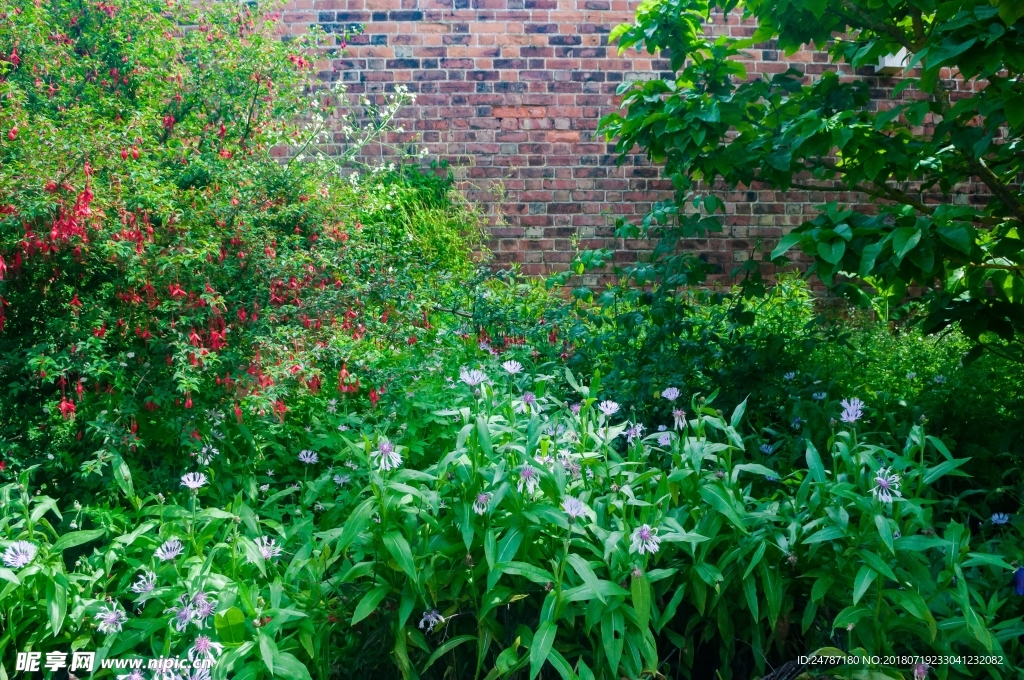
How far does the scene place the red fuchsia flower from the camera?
2422 millimetres

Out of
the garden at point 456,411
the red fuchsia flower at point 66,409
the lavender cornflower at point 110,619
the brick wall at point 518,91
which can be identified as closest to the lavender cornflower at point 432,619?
the garden at point 456,411

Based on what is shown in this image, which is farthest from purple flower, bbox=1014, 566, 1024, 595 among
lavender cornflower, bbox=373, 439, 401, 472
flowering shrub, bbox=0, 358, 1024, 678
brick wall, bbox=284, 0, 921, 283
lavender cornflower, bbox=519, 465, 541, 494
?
brick wall, bbox=284, 0, 921, 283

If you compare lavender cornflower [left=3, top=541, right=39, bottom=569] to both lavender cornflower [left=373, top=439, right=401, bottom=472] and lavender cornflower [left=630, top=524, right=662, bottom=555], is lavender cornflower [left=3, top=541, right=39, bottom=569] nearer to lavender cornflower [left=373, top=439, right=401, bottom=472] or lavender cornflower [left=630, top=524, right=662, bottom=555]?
lavender cornflower [left=373, top=439, right=401, bottom=472]

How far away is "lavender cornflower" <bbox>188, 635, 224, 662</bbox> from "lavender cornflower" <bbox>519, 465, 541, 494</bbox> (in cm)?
78

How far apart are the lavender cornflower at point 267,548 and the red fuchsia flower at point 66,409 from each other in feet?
2.41

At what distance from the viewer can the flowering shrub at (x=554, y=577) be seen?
73.5 inches

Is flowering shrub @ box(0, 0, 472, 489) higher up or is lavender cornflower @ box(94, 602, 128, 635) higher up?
flowering shrub @ box(0, 0, 472, 489)

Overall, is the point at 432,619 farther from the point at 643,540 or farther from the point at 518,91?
the point at 518,91

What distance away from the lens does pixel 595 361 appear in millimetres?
3926

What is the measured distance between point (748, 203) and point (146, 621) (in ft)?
17.5

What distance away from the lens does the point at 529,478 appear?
1.94m

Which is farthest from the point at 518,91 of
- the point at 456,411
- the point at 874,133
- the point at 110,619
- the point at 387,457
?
the point at 110,619

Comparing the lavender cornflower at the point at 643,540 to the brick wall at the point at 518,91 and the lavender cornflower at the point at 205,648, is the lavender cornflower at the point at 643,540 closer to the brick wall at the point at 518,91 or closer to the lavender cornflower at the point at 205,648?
the lavender cornflower at the point at 205,648

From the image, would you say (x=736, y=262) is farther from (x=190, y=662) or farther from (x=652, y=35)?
(x=190, y=662)
